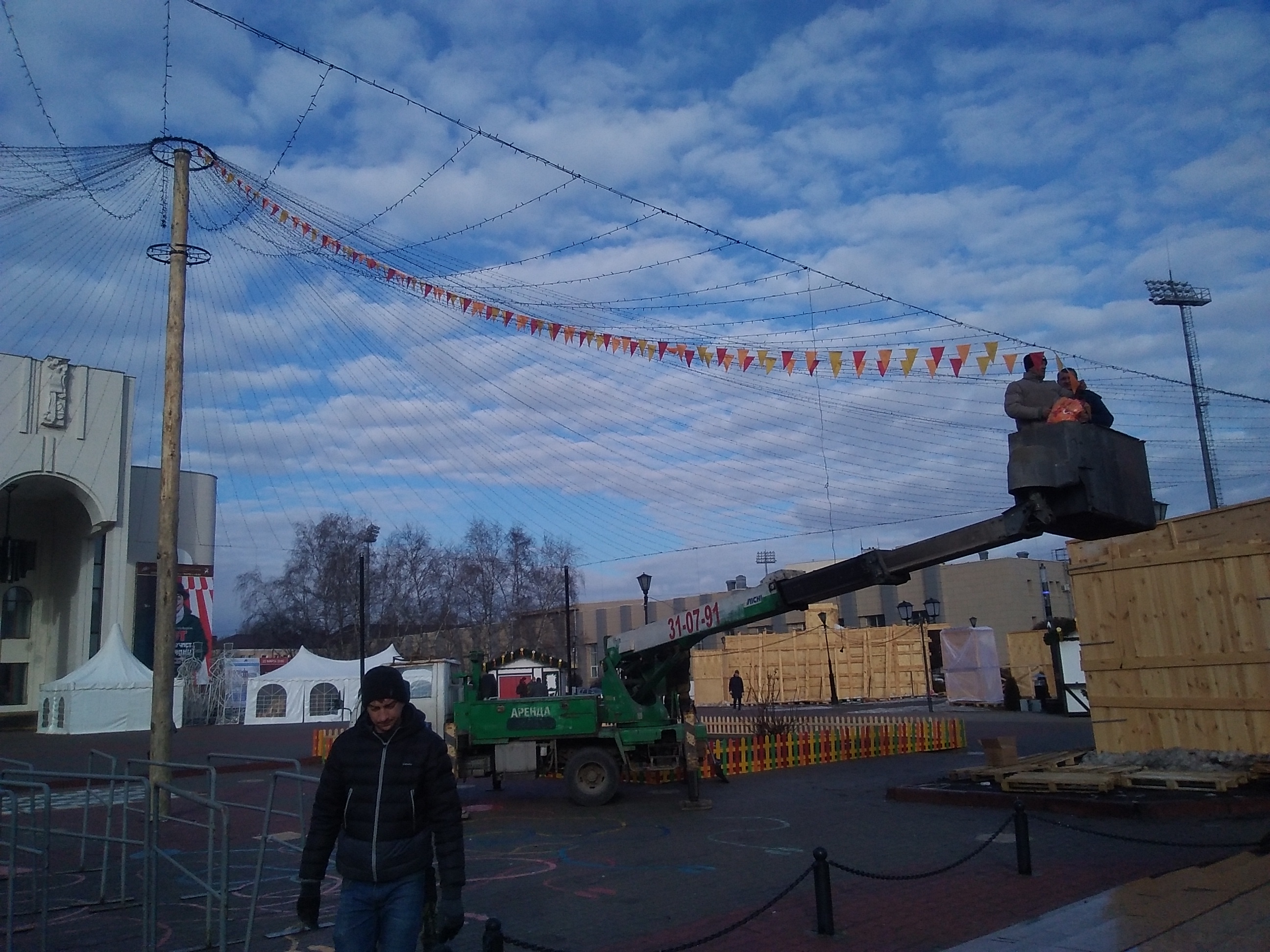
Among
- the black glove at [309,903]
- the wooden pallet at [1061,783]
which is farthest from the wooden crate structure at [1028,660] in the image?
the black glove at [309,903]

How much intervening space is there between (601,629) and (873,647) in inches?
2384

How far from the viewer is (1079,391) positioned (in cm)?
737

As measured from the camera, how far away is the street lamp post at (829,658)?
4175 centimetres

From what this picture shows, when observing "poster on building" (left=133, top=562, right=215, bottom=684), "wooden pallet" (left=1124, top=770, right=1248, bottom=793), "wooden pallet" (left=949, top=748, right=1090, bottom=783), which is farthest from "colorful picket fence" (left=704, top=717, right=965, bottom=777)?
"poster on building" (left=133, top=562, right=215, bottom=684)

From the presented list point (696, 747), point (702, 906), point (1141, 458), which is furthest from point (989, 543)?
point (696, 747)

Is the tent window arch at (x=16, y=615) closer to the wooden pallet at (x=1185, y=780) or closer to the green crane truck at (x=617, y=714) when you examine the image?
the green crane truck at (x=617, y=714)

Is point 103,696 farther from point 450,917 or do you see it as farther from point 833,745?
point 450,917

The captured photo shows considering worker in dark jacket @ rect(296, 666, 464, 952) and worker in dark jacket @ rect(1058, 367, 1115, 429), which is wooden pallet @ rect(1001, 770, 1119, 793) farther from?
worker in dark jacket @ rect(296, 666, 464, 952)

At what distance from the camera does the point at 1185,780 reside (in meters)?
12.2

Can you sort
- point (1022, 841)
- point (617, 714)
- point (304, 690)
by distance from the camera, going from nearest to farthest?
point (1022, 841)
point (617, 714)
point (304, 690)

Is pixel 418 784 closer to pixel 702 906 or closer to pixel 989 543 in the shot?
pixel 702 906

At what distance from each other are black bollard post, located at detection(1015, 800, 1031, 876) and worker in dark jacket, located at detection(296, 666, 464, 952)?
6092 millimetres

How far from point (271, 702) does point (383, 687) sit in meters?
40.5

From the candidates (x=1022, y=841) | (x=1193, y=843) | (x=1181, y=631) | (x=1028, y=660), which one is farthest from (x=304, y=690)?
(x=1193, y=843)
